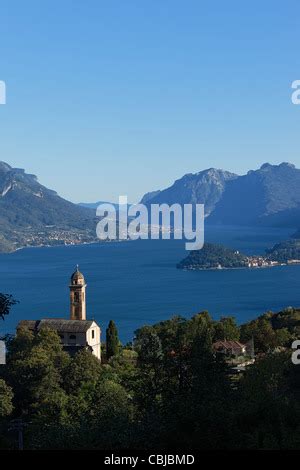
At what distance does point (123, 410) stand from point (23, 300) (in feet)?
168

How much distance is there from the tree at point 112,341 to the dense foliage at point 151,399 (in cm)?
102

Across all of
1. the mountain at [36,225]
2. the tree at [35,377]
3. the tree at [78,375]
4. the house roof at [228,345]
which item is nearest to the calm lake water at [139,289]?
the house roof at [228,345]

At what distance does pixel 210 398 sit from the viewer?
995 centimetres

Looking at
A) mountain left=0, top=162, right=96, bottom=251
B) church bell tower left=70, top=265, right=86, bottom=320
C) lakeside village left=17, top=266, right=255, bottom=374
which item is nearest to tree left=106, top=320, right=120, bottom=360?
lakeside village left=17, top=266, right=255, bottom=374

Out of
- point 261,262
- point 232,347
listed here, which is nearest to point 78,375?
point 232,347

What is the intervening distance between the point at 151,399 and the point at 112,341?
37.5 feet

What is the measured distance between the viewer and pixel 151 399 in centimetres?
1234

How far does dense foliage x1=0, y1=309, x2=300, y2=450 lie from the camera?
882 centimetres

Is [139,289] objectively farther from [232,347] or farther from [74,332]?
[74,332]

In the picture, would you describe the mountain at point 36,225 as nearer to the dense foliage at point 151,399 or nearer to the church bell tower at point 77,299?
the church bell tower at point 77,299

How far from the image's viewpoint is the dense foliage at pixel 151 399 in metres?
8.82

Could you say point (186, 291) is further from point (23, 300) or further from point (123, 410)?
point (123, 410)

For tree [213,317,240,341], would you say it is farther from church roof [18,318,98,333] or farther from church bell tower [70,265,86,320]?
church roof [18,318,98,333]

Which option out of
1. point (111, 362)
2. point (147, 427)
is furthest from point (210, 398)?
point (111, 362)
